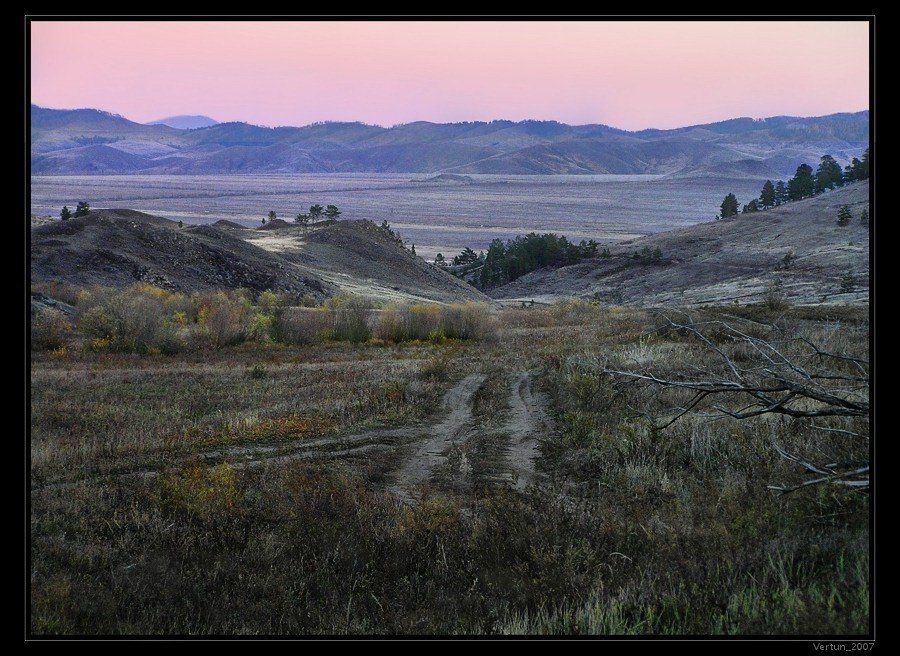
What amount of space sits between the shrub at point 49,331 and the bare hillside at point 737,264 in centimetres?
3190

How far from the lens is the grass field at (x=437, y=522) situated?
13.7 ft

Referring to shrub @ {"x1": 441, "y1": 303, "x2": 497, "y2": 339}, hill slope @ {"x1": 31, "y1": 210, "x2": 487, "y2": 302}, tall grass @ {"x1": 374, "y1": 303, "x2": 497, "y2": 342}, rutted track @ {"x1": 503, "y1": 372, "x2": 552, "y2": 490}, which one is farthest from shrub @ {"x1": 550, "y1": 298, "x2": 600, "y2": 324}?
rutted track @ {"x1": 503, "y1": 372, "x2": 552, "y2": 490}

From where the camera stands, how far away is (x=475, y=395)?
42.8 ft

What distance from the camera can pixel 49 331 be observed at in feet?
73.2

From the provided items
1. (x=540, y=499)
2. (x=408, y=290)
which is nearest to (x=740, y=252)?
(x=408, y=290)

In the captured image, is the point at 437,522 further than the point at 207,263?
No

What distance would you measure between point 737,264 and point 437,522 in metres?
56.0

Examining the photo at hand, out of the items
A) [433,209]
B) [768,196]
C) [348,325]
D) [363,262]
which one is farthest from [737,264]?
[433,209]

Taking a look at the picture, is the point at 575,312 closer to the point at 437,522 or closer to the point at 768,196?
the point at 437,522

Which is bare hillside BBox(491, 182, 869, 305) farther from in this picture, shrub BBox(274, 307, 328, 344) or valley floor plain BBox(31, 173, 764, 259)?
valley floor plain BBox(31, 173, 764, 259)

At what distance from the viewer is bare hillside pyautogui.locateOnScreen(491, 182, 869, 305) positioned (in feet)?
140

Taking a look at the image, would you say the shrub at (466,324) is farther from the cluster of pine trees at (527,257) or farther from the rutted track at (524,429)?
the cluster of pine trees at (527,257)

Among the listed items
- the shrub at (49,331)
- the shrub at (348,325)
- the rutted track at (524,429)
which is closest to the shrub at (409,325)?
the shrub at (348,325)
